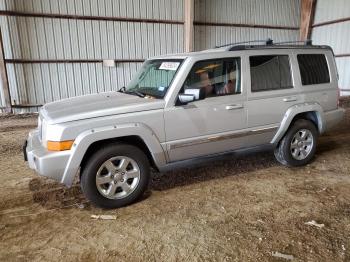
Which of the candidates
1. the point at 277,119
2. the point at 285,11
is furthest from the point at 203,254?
the point at 285,11

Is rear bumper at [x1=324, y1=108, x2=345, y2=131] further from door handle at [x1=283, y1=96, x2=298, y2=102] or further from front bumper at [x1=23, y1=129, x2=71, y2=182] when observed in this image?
front bumper at [x1=23, y1=129, x2=71, y2=182]

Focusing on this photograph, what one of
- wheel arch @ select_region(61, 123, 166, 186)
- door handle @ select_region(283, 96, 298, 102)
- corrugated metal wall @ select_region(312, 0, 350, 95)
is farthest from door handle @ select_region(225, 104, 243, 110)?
corrugated metal wall @ select_region(312, 0, 350, 95)

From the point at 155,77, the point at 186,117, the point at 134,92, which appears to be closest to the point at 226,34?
the point at 155,77

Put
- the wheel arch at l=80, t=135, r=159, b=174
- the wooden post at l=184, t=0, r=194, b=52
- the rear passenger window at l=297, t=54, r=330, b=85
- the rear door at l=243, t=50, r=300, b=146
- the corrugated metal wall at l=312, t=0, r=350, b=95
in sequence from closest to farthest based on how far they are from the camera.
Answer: the wheel arch at l=80, t=135, r=159, b=174 < the rear door at l=243, t=50, r=300, b=146 < the rear passenger window at l=297, t=54, r=330, b=85 < the wooden post at l=184, t=0, r=194, b=52 < the corrugated metal wall at l=312, t=0, r=350, b=95

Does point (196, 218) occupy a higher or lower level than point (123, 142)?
lower

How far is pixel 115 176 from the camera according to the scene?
368 centimetres

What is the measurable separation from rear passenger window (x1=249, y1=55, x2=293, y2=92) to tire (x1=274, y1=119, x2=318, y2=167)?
706mm

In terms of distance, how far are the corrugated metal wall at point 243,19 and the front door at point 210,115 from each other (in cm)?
899

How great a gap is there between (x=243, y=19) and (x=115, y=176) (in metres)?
11.7

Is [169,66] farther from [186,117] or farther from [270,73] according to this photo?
[270,73]

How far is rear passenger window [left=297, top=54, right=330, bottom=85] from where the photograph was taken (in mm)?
4844

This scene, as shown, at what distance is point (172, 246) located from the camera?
301cm

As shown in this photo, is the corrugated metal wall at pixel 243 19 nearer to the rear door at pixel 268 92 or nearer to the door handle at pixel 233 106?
the rear door at pixel 268 92

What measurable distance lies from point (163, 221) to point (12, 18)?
30.3ft
